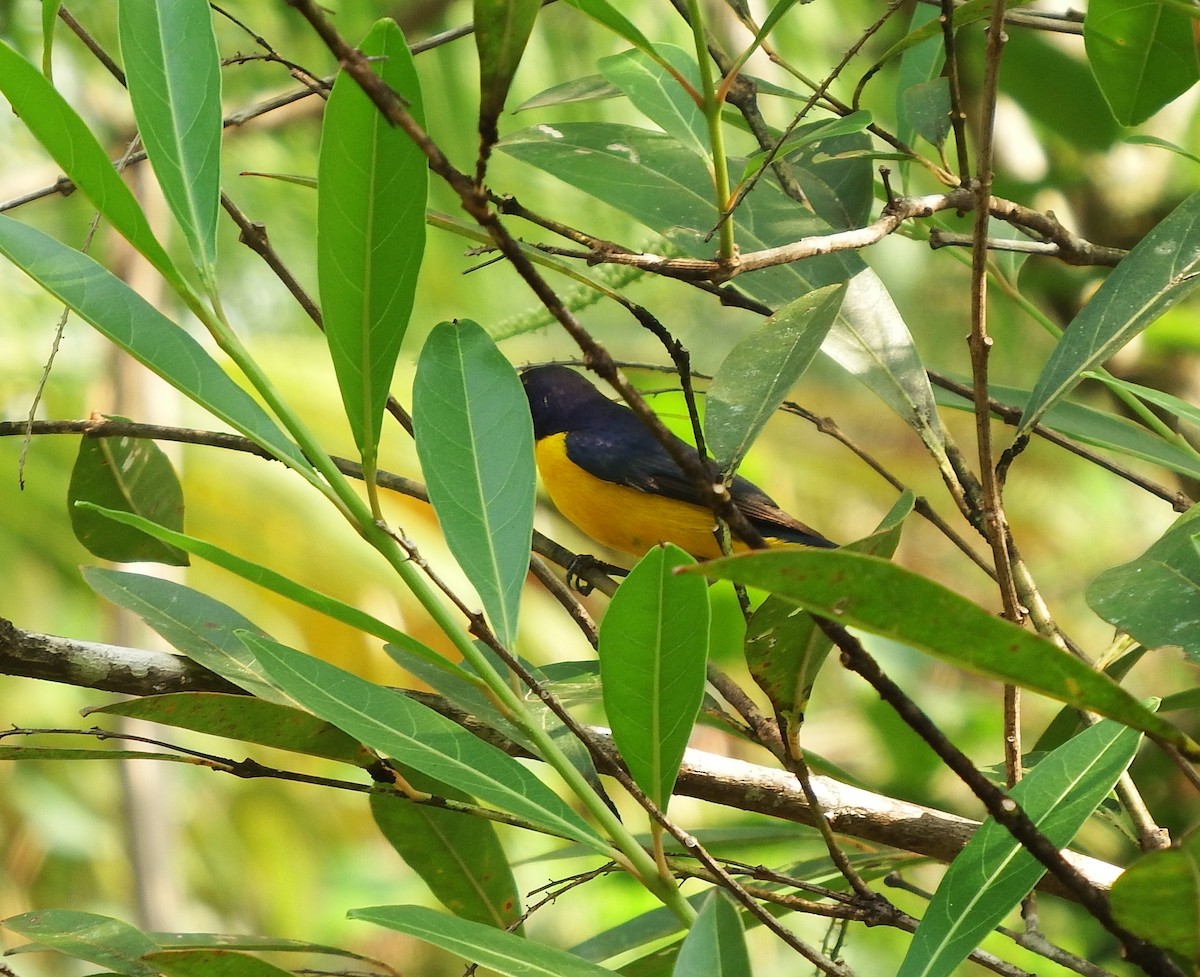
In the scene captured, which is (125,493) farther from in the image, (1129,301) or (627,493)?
(627,493)

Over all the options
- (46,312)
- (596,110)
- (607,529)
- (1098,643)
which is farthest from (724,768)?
(1098,643)

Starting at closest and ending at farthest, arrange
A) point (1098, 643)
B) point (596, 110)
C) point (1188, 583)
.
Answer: point (1188, 583) → point (596, 110) → point (1098, 643)

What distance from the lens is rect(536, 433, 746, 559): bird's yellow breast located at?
9.74ft

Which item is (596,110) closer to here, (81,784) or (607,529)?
(607,529)

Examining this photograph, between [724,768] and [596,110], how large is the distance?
3476 mm

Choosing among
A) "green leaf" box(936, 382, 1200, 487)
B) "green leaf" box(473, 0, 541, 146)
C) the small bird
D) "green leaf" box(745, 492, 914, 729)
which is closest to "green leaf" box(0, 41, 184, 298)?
"green leaf" box(473, 0, 541, 146)

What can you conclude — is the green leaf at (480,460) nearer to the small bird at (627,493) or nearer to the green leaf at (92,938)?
the green leaf at (92,938)

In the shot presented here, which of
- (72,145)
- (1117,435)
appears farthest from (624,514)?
(72,145)

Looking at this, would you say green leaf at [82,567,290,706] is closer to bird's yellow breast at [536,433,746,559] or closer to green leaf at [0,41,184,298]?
green leaf at [0,41,184,298]

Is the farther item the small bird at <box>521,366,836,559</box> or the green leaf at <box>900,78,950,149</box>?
the small bird at <box>521,366,836,559</box>

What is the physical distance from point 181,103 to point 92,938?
647mm

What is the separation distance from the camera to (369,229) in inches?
31.7

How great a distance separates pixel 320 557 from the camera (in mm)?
7023

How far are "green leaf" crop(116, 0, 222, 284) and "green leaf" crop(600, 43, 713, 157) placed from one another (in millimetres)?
347
